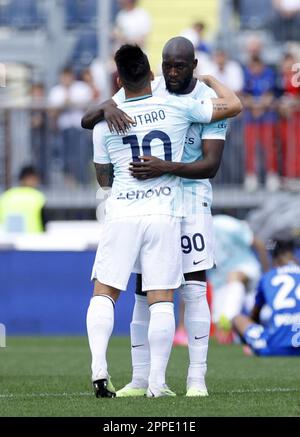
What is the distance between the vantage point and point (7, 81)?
66.7ft

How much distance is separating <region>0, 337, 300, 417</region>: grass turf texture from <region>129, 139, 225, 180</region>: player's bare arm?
1318mm

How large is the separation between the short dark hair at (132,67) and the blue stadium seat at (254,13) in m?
13.7

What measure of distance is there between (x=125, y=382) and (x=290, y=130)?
9.54 metres

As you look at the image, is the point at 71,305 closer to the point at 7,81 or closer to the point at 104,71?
the point at 104,71

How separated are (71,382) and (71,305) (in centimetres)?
753

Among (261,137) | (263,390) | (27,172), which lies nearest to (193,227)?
(263,390)

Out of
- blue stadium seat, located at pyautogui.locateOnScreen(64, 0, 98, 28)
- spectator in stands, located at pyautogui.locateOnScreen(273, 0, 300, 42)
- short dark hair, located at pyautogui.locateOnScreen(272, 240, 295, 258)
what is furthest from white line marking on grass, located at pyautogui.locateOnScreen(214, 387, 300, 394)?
blue stadium seat, located at pyautogui.locateOnScreen(64, 0, 98, 28)

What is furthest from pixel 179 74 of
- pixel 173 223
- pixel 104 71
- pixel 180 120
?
pixel 104 71

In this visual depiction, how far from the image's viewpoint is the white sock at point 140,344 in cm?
837

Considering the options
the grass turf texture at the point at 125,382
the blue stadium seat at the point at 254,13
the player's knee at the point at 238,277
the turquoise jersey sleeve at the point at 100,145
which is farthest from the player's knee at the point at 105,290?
the blue stadium seat at the point at 254,13

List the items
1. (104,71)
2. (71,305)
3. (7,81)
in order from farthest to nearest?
1. (7,81)
2. (104,71)
3. (71,305)

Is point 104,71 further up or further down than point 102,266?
further up

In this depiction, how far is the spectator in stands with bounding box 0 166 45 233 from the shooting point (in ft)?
55.6

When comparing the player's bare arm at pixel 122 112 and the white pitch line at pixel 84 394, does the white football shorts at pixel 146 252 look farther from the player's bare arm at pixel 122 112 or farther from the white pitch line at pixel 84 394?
the white pitch line at pixel 84 394
